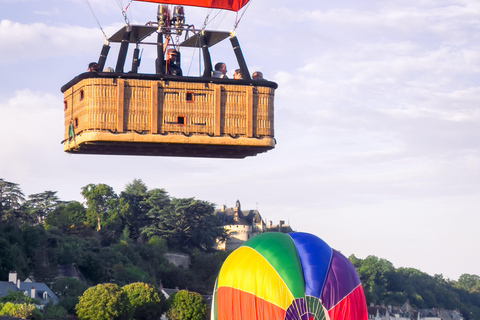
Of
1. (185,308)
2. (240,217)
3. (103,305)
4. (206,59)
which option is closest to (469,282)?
(240,217)

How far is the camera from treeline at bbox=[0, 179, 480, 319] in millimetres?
66188

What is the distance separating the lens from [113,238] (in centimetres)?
8688

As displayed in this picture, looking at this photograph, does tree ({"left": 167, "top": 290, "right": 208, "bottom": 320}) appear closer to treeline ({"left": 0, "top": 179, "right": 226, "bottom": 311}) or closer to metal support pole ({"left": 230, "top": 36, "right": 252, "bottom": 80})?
treeline ({"left": 0, "top": 179, "right": 226, "bottom": 311})

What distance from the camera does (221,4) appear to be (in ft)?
29.4

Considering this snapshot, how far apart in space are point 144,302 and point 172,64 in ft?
146

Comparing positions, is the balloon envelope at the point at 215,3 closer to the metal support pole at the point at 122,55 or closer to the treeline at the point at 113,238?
the metal support pole at the point at 122,55

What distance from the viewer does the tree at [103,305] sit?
164ft

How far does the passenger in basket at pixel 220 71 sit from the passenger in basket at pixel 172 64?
1.15 feet

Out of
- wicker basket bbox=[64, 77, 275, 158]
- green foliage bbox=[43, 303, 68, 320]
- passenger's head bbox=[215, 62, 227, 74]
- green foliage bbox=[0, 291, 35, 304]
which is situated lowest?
green foliage bbox=[43, 303, 68, 320]

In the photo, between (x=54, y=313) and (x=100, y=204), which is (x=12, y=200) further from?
(x=54, y=313)

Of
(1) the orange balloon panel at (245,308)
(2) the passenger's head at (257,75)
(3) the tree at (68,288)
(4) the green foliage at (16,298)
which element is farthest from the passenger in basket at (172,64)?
(3) the tree at (68,288)

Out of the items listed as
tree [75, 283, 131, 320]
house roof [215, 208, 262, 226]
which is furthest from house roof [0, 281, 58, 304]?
house roof [215, 208, 262, 226]

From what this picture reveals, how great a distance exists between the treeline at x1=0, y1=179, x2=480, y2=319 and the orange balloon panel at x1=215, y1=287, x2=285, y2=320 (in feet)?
76.3

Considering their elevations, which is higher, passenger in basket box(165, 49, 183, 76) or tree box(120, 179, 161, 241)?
tree box(120, 179, 161, 241)
